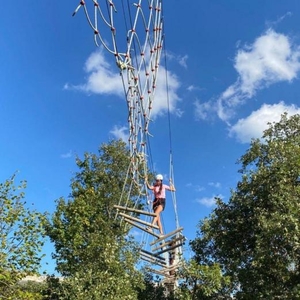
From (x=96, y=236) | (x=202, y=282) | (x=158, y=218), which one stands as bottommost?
(x=202, y=282)

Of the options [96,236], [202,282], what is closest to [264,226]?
[202,282]

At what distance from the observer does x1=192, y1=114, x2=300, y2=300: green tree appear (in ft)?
35.0

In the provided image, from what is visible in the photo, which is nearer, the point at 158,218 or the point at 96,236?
the point at 158,218

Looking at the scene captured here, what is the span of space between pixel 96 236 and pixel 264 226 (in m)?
8.45

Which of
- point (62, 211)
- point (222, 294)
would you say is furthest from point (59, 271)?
point (222, 294)

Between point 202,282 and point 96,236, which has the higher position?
point 96,236

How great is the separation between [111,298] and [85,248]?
10.6ft

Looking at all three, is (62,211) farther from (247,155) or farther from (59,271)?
(247,155)

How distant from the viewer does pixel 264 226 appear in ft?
35.6

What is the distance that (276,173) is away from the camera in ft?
38.9

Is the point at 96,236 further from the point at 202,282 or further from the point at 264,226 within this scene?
the point at 264,226

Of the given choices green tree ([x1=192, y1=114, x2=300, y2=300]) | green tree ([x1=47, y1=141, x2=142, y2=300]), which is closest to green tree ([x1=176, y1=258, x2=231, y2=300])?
green tree ([x1=192, y1=114, x2=300, y2=300])

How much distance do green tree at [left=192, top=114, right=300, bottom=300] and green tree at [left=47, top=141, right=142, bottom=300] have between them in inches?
132

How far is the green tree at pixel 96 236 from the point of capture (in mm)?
14906
